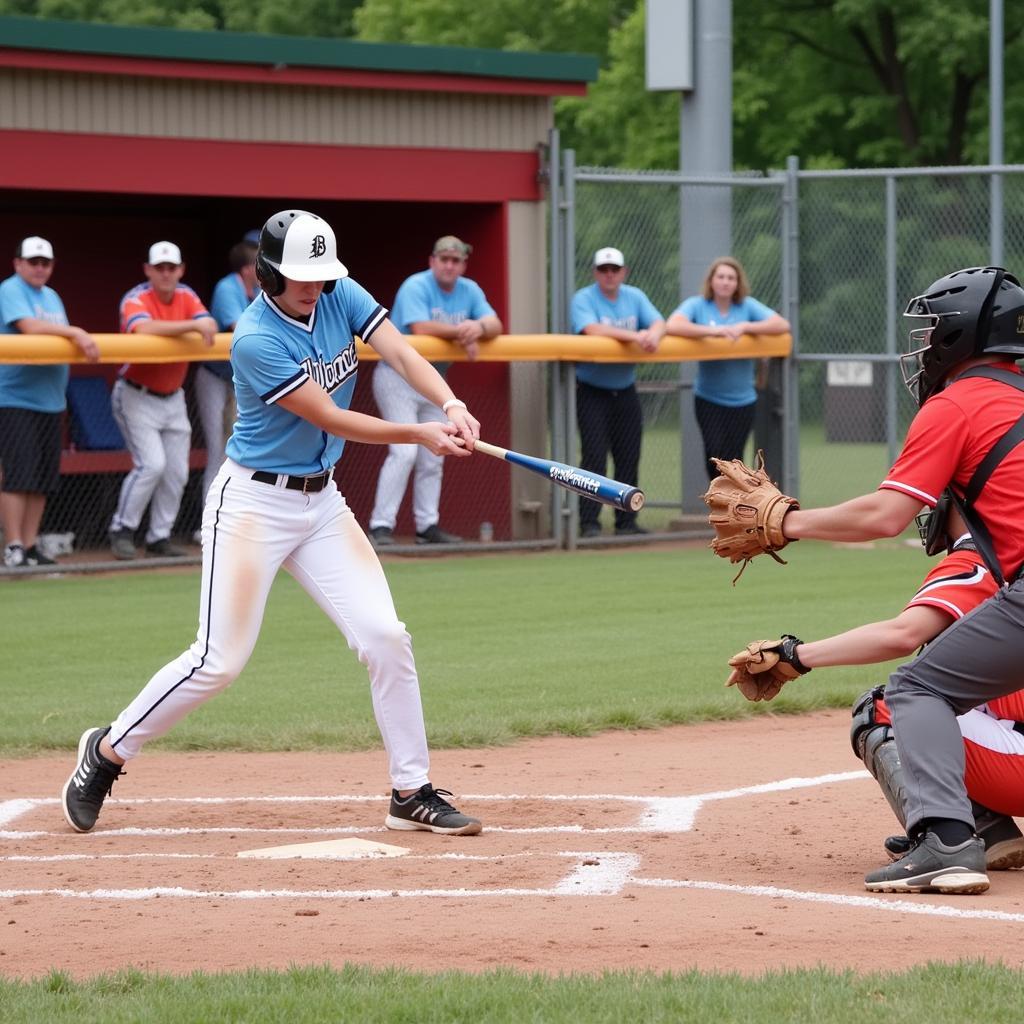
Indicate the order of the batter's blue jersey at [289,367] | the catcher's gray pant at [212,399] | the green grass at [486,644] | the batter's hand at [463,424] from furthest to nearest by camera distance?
the catcher's gray pant at [212,399] < the green grass at [486,644] < the batter's hand at [463,424] < the batter's blue jersey at [289,367]

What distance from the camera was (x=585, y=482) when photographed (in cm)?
575

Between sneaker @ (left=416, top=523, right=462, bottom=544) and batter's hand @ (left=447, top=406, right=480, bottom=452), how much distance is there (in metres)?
7.52

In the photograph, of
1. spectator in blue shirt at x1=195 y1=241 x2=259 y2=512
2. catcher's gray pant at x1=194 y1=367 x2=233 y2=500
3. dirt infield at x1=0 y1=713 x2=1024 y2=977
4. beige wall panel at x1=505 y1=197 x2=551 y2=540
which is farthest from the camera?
beige wall panel at x1=505 y1=197 x2=551 y2=540

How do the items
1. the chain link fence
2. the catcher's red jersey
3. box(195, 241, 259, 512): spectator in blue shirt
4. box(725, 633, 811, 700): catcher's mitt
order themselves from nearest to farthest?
the catcher's red jersey
box(725, 633, 811, 700): catcher's mitt
box(195, 241, 259, 512): spectator in blue shirt
the chain link fence

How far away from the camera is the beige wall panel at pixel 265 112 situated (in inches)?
501

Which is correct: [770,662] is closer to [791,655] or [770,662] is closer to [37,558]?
[791,655]

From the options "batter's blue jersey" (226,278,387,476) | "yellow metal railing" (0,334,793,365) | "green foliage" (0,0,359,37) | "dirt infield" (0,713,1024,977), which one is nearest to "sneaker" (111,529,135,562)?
"yellow metal railing" (0,334,793,365)

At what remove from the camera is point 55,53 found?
1249cm

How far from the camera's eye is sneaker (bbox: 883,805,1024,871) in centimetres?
522

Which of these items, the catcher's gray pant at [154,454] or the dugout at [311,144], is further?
the dugout at [311,144]

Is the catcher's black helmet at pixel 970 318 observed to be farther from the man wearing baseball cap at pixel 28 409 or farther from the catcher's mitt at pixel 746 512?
the man wearing baseball cap at pixel 28 409

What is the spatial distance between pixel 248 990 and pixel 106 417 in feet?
35.6

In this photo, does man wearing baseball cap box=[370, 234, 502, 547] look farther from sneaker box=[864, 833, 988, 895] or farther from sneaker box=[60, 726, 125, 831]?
sneaker box=[864, 833, 988, 895]

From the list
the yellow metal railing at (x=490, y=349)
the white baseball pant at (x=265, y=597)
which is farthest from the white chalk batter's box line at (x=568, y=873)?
the yellow metal railing at (x=490, y=349)
